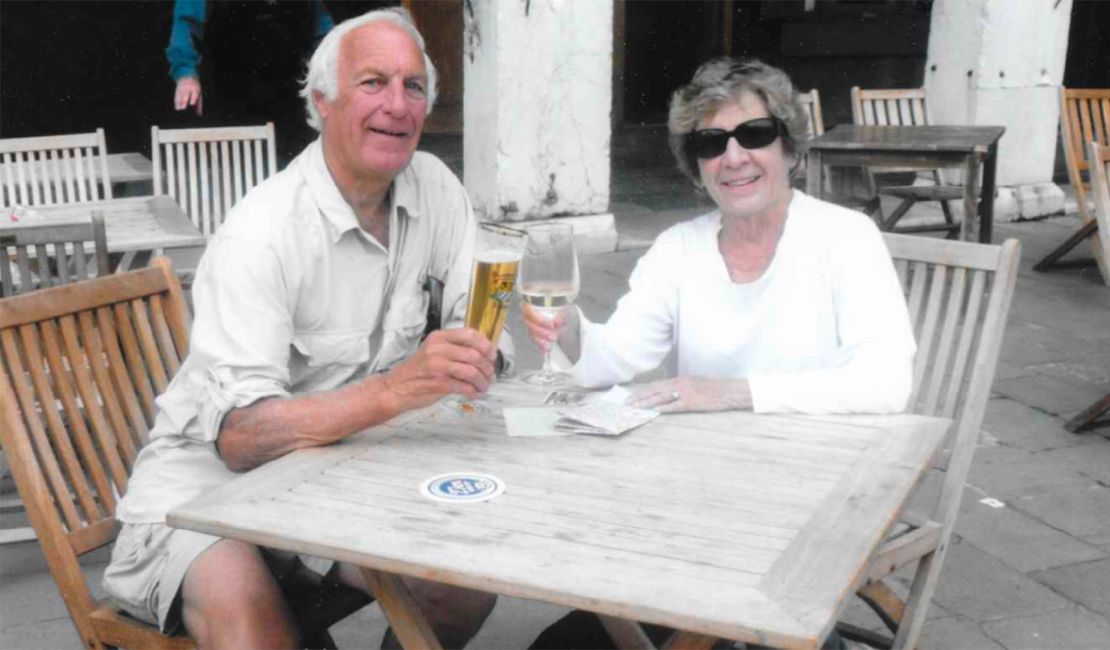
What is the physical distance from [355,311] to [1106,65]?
451 inches

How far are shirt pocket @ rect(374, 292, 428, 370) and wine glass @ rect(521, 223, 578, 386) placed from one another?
0.40 metres

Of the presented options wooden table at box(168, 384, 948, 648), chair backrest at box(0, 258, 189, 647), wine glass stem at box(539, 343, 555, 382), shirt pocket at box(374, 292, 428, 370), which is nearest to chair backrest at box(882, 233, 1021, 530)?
wooden table at box(168, 384, 948, 648)

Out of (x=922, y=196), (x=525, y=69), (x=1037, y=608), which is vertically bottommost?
(x=1037, y=608)

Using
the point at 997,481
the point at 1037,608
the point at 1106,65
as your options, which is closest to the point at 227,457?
the point at 1037,608

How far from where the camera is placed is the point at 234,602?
1.83m

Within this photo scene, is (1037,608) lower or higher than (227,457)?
lower

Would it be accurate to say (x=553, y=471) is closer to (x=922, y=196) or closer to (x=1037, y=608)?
(x=1037, y=608)

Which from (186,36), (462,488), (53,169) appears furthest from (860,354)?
(186,36)

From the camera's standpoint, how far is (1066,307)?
5809mm

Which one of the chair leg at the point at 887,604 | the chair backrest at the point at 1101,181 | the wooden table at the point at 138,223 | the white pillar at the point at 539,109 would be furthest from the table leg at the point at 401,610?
the white pillar at the point at 539,109

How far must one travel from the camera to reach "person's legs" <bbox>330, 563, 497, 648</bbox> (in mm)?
2109

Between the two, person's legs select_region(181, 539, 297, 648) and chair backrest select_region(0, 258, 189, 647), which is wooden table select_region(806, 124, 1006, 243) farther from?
person's legs select_region(181, 539, 297, 648)

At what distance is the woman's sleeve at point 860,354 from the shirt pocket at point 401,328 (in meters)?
0.66

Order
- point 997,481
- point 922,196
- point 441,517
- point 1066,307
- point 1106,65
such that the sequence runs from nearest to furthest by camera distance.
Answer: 1. point 441,517
2. point 997,481
3. point 1066,307
4. point 922,196
5. point 1106,65
